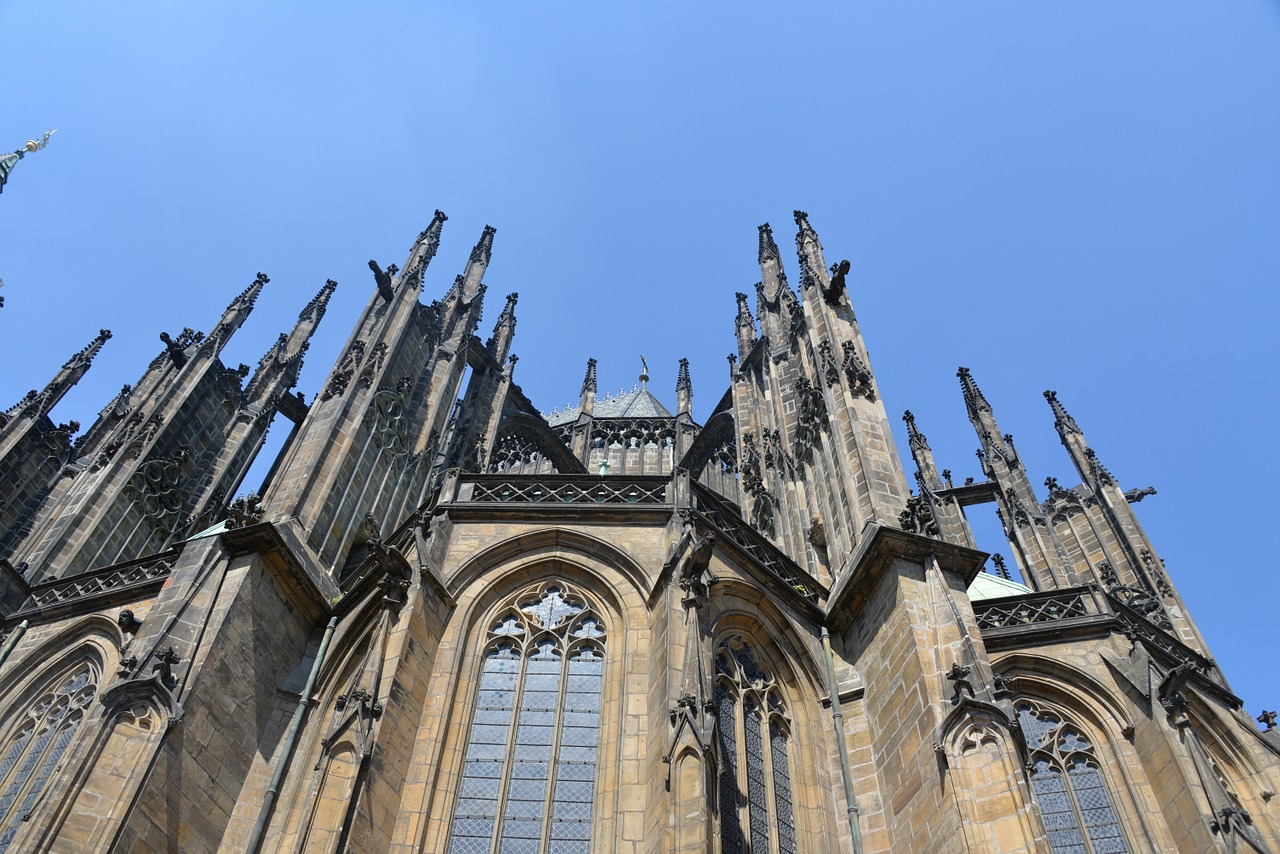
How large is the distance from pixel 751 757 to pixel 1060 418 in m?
19.6

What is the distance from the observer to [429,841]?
1081 centimetres

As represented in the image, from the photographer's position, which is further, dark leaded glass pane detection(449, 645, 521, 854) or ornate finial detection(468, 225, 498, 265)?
ornate finial detection(468, 225, 498, 265)

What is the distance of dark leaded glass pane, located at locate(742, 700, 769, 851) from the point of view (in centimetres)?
1158

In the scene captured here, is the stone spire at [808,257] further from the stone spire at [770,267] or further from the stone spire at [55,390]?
the stone spire at [55,390]

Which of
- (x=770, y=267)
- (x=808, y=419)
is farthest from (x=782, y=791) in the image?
(x=770, y=267)

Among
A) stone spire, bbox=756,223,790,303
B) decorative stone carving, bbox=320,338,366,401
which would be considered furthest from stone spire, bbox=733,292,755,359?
decorative stone carving, bbox=320,338,366,401

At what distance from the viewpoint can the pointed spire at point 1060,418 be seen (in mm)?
27734

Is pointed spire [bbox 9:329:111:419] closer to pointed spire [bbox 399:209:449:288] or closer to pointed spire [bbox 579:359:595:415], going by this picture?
pointed spire [bbox 399:209:449:288]

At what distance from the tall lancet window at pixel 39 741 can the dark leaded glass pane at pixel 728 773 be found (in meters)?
8.85

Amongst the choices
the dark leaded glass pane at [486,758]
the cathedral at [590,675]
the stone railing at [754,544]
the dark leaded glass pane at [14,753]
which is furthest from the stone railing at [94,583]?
the stone railing at [754,544]

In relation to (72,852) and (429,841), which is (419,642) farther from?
(72,852)

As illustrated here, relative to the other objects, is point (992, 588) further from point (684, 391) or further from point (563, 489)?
point (684, 391)

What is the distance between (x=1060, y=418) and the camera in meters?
28.3

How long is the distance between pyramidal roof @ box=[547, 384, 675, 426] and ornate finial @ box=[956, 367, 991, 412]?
1440 cm
